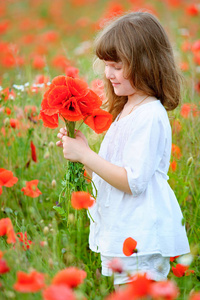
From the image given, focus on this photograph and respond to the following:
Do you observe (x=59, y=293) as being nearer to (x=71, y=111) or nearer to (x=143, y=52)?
(x=71, y=111)

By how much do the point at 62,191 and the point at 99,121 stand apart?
0.27m

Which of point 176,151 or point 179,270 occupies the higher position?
point 176,151

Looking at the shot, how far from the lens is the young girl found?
135 centimetres

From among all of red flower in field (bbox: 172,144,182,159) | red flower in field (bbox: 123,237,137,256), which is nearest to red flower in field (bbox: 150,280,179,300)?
red flower in field (bbox: 123,237,137,256)

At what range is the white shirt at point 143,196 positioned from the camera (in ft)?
4.40

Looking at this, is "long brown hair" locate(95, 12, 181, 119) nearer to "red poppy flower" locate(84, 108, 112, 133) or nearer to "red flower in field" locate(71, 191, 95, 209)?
"red poppy flower" locate(84, 108, 112, 133)

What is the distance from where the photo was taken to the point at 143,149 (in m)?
1.33

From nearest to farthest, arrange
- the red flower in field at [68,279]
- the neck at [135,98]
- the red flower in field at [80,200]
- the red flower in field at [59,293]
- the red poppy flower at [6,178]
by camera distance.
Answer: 1. the red flower in field at [59,293]
2. the red flower in field at [68,279]
3. the red flower in field at [80,200]
4. the neck at [135,98]
5. the red poppy flower at [6,178]

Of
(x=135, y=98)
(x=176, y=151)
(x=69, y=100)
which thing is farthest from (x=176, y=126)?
(x=69, y=100)

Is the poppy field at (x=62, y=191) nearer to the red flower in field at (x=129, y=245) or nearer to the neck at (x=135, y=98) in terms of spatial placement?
the red flower in field at (x=129, y=245)

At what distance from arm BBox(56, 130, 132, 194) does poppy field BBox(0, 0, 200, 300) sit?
0.06 meters

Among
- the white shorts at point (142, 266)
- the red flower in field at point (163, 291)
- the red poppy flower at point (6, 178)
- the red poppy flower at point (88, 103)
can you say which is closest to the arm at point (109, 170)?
the red poppy flower at point (88, 103)

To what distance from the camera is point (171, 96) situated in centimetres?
151

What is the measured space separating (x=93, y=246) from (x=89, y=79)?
1.21 m
